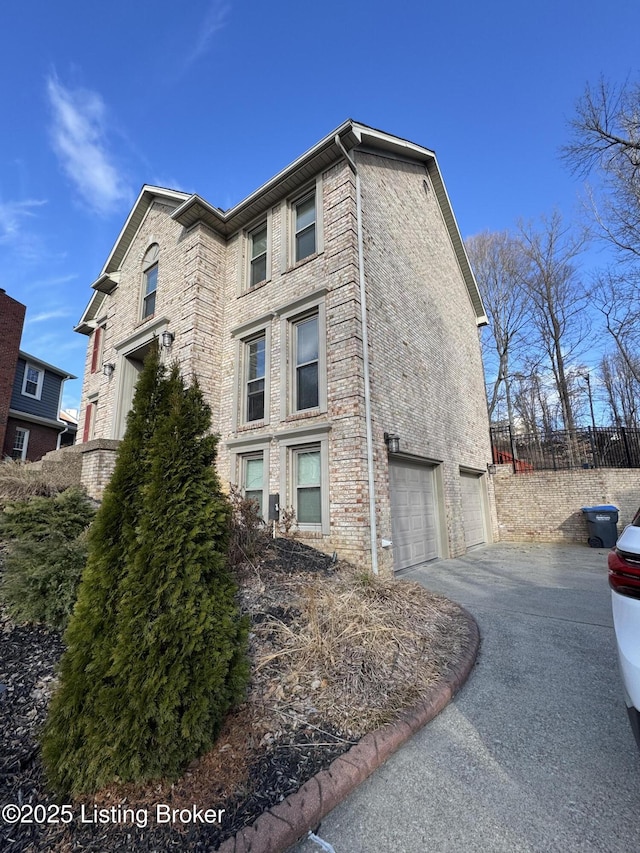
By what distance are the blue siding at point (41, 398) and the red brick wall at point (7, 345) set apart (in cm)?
108

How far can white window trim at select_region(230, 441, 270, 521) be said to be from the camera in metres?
7.30

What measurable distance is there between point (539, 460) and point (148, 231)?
46.3 feet

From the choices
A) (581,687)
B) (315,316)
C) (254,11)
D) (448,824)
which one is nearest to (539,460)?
(315,316)

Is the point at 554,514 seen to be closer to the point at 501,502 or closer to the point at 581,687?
the point at 501,502

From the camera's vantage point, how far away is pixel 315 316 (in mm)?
7414

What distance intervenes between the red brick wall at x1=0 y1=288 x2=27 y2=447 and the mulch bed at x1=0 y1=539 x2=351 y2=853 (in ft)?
52.7

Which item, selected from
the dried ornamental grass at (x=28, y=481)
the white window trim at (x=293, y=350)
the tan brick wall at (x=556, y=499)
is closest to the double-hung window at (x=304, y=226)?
the white window trim at (x=293, y=350)

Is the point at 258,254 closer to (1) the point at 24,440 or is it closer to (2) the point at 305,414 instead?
(2) the point at 305,414

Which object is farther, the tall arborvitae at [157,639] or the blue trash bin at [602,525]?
the blue trash bin at [602,525]

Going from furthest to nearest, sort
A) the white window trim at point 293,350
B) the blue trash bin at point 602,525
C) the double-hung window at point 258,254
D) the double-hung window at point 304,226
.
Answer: the blue trash bin at point 602,525 → the double-hung window at point 258,254 → the double-hung window at point 304,226 → the white window trim at point 293,350

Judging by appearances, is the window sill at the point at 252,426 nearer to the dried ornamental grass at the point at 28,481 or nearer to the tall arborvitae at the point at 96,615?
the dried ornamental grass at the point at 28,481

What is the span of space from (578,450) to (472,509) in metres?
4.04

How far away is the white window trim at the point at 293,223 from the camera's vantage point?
24.8 ft

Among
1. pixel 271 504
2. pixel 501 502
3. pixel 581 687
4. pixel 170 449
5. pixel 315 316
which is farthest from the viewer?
pixel 501 502
